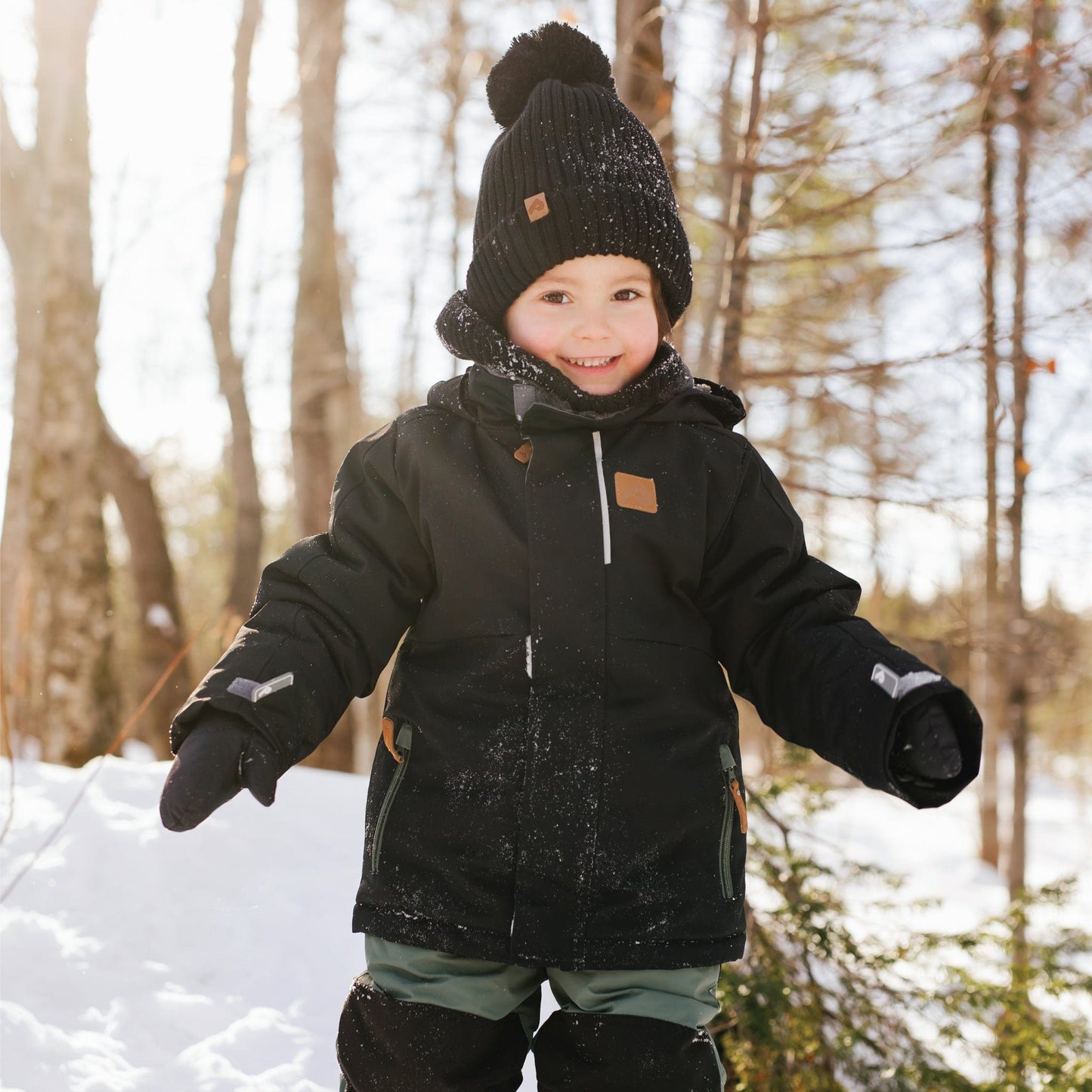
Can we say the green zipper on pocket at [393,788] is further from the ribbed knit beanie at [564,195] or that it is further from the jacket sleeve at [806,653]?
the ribbed knit beanie at [564,195]

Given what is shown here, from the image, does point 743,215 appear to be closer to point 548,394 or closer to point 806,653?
point 548,394

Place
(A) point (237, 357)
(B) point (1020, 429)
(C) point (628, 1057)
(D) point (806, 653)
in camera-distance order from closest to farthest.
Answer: (C) point (628, 1057)
(D) point (806, 653)
(B) point (1020, 429)
(A) point (237, 357)

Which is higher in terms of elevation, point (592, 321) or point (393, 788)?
point (592, 321)

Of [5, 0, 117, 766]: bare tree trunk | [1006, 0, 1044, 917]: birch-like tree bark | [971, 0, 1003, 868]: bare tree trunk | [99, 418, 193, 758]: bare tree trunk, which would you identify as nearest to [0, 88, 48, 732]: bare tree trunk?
[5, 0, 117, 766]: bare tree trunk

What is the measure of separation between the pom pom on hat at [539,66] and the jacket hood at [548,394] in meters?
0.54

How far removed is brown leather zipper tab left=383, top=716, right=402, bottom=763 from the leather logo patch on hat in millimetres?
961

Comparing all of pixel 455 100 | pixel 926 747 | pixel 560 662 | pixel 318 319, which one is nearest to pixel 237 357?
pixel 318 319

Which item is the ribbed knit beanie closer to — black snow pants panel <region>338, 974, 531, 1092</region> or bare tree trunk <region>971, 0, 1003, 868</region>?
bare tree trunk <region>971, 0, 1003, 868</region>

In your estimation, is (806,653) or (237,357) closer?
(806,653)

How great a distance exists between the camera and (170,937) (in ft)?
8.77

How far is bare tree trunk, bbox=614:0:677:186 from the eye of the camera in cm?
370

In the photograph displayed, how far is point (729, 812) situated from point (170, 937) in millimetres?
1659

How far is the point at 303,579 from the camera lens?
1733mm

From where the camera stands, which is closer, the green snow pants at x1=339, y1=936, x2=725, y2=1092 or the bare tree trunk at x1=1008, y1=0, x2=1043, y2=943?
the green snow pants at x1=339, y1=936, x2=725, y2=1092
